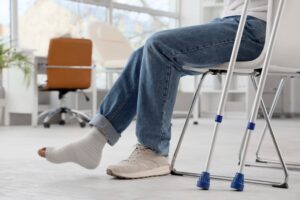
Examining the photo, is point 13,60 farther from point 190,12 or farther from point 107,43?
point 190,12

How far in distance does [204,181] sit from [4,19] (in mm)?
4549

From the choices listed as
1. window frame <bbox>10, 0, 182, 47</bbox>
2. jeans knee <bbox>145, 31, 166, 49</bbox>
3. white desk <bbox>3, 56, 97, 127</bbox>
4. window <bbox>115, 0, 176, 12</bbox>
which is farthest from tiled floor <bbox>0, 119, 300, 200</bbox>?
window <bbox>115, 0, 176, 12</bbox>

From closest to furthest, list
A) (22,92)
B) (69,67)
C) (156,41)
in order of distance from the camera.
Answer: (156,41) → (69,67) → (22,92)

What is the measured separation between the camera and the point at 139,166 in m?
1.87

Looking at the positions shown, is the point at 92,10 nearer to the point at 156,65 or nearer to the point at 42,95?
the point at 42,95

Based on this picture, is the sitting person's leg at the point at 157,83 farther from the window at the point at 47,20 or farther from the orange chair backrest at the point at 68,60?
the window at the point at 47,20

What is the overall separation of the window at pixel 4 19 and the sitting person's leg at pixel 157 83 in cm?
410

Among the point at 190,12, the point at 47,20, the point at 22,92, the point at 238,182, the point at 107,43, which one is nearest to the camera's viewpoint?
the point at 238,182

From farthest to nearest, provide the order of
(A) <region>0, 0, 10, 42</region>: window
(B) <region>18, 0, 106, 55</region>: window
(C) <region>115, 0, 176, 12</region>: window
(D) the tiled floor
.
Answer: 1. (C) <region>115, 0, 176, 12</region>: window
2. (B) <region>18, 0, 106, 55</region>: window
3. (A) <region>0, 0, 10, 42</region>: window
4. (D) the tiled floor

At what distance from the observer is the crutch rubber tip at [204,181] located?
64.2 inches

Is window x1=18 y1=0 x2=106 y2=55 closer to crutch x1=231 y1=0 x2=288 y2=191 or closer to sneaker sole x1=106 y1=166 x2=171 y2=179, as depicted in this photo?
sneaker sole x1=106 y1=166 x2=171 y2=179

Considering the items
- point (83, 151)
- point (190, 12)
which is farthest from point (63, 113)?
point (83, 151)

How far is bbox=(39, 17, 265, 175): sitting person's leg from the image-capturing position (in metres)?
1.79

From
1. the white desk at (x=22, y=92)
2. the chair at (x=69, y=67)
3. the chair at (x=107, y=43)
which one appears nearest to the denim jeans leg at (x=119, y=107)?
the chair at (x=69, y=67)
